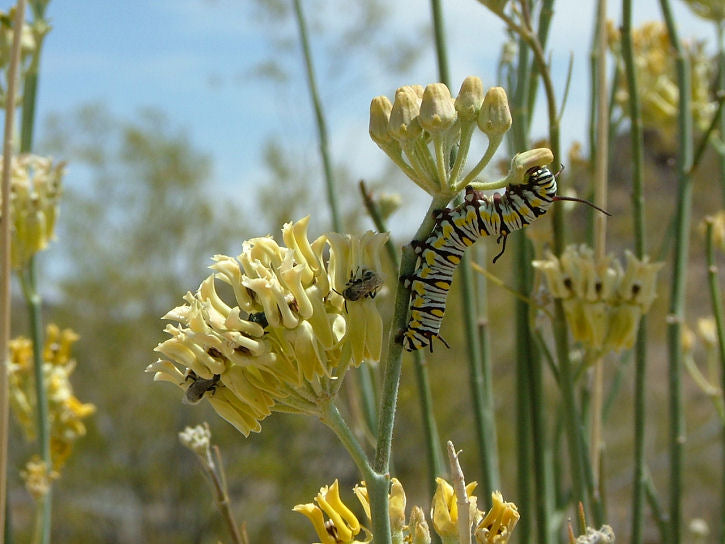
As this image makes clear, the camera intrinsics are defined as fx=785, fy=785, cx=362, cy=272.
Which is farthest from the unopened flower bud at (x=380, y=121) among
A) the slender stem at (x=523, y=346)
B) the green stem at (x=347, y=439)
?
the slender stem at (x=523, y=346)

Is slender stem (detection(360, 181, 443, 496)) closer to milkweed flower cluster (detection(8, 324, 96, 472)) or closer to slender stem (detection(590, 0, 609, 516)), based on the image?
slender stem (detection(590, 0, 609, 516))

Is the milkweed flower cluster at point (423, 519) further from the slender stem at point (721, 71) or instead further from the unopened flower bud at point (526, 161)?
the slender stem at point (721, 71)

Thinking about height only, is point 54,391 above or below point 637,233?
below

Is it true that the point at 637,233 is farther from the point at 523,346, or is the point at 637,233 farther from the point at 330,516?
the point at 330,516

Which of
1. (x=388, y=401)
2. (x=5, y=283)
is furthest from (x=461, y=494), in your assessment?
(x=5, y=283)

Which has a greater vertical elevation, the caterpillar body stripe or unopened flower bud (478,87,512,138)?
unopened flower bud (478,87,512,138)

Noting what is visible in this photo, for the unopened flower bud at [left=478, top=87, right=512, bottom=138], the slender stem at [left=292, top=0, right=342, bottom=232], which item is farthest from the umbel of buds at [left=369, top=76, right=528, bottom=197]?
the slender stem at [left=292, top=0, right=342, bottom=232]
